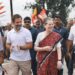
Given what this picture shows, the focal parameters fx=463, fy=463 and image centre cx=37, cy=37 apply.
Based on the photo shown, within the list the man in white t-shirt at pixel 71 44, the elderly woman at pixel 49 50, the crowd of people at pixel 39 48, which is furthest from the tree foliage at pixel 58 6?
the elderly woman at pixel 49 50

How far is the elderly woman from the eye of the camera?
30.6ft

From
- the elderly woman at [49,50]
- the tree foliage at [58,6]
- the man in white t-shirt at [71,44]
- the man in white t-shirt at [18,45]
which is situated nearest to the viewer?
the elderly woman at [49,50]

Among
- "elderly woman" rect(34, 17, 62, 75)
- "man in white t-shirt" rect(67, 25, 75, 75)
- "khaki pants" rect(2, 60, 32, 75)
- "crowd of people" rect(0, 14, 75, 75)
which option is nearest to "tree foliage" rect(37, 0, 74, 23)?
"man in white t-shirt" rect(67, 25, 75, 75)

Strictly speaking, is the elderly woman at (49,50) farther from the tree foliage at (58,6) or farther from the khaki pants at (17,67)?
the tree foliage at (58,6)

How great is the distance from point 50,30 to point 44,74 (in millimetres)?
938

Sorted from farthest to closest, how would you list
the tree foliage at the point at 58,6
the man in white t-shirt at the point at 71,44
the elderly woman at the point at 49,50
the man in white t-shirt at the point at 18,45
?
the tree foliage at the point at 58,6 < the man in white t-shirt at the point at 71,44 < the man in white t-shirt at the point at 18,45 < the elderly woman at the point at 49,50

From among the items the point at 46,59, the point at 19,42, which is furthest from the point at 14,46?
the point at 46,59

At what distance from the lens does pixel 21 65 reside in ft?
32.1

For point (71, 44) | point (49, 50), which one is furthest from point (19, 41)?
point (71, 44)

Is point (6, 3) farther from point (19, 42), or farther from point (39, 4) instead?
point (19, 42)

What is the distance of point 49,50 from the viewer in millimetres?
9305

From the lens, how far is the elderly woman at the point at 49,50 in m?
9.34

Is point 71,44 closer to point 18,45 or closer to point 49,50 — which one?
point 49,50

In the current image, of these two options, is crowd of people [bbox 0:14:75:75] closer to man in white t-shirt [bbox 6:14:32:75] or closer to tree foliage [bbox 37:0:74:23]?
man in white t-shirt [bbox 6:14:32:75]
